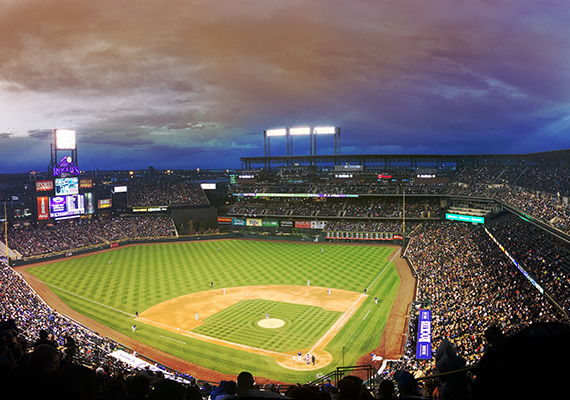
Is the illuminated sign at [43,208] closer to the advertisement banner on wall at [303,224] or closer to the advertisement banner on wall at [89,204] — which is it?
the advertisement banner on wall at [89,204]

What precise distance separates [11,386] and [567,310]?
2253 centimetres

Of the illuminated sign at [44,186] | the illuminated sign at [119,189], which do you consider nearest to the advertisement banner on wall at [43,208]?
the illuminated sign at [44,186]

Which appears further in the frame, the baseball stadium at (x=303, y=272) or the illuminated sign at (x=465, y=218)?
the illuminated sign at (x=465, y=218)

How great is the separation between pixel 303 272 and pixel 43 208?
138 feet

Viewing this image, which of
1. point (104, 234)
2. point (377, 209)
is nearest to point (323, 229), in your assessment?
point (377, 209)

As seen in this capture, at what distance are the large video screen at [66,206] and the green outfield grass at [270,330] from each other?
3999 centimetres

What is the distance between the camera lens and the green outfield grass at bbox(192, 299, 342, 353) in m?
27.0

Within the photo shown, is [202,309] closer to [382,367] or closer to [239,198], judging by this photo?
[382,367]

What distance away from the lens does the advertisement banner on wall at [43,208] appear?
56.0m

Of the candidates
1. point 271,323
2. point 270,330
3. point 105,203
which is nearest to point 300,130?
point 105,203

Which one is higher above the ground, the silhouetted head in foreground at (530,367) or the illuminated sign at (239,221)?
the silhouetted head in foreground at (530,367)

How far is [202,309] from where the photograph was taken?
33906 millimetres

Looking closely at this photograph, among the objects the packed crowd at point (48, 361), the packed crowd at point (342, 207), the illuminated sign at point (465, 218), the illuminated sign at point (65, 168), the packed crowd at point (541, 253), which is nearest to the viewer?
the packed crowd at point (48, 361)

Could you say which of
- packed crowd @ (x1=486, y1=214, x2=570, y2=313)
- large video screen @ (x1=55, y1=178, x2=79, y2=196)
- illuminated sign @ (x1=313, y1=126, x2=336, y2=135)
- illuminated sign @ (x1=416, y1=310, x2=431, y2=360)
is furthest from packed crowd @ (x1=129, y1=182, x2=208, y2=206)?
illuminated sign @ (x1=416, y1=310, x2=431, y2=360)
